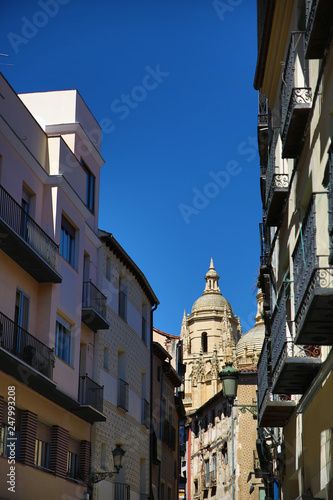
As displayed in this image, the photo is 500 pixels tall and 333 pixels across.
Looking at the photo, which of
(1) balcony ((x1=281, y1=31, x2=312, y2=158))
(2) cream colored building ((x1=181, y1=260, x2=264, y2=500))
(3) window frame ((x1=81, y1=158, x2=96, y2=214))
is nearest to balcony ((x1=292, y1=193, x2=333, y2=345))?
(1) balcony ((x1=281, y1=31, x2=312, y2=158))

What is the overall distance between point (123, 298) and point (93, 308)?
15.9ft

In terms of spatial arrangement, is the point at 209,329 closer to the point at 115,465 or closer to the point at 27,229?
the point at 115,465

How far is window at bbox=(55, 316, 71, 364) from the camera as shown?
2023 centimetres

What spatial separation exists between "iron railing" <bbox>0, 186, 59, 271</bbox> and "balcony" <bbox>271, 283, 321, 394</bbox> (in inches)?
261

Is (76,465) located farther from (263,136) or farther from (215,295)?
(215,295)

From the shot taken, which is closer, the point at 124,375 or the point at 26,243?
the point at 26,243

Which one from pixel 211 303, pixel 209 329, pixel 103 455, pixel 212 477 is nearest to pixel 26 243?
pixel 103 455

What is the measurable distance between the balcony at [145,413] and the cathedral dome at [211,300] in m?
95.0

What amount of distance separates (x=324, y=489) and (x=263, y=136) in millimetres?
12930

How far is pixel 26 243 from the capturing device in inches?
683

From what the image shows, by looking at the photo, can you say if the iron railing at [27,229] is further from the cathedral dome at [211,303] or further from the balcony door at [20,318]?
the cathedral dome at [211,303]

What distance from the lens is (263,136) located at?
22.0 meters

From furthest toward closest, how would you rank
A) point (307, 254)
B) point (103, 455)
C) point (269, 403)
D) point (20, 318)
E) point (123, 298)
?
point (123, 298) → point (103, 455) → point (20, 318) → point (269, 403) → point (307, 254)

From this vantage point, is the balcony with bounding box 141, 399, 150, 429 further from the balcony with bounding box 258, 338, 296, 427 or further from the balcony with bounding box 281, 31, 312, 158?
the balcony with bounding box 281, 31, 312, 158
